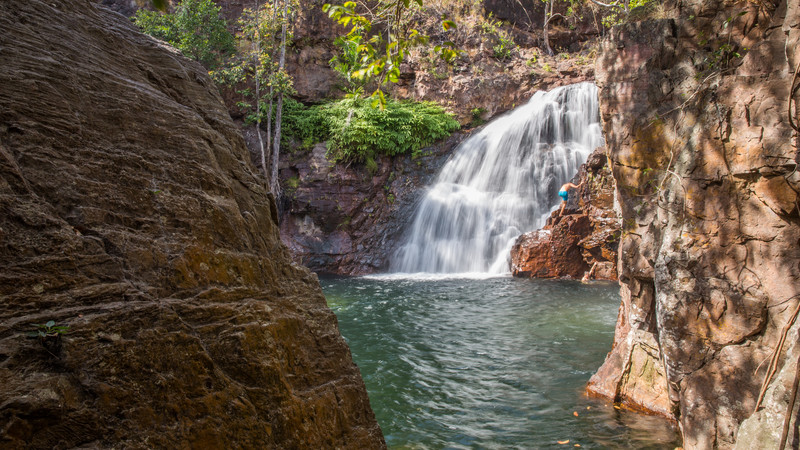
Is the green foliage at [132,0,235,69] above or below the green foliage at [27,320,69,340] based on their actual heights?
above

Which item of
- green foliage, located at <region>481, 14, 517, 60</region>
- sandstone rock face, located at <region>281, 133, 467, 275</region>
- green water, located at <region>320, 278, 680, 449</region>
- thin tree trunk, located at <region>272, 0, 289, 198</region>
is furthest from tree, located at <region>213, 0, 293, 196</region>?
green foliage, located at <region>481, 14, 517, 60</region>

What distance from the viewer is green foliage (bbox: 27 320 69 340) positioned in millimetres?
1713

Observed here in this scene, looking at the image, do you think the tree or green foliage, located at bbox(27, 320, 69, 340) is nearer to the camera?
A: green foliage, located at bbox(27, 320, 69, 340)

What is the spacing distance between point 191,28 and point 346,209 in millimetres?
9378

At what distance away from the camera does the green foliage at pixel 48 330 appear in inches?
67.4

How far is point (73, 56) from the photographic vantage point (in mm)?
2635

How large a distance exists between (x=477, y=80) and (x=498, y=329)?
14711 mm

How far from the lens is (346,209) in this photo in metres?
19.3

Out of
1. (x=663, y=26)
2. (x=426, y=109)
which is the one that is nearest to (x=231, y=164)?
(x=663, y=26)

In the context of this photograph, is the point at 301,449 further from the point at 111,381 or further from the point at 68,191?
the point at 68,191

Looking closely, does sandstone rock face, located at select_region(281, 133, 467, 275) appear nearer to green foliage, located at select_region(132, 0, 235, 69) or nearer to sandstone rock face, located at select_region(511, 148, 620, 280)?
green foliage, located at select_region(132, 0, 235, 69)

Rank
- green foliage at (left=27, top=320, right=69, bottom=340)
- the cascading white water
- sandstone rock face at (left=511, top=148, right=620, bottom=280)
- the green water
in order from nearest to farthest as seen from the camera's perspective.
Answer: green foliage at (left=27, top=320, right=69, bottom=340), the green water, sandstone rock face at (left=511, top=148, right=620, bottom=280), the cascading white water

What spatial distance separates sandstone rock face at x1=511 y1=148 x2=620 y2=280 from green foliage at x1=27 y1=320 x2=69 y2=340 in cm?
1398

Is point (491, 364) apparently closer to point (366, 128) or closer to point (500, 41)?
point (366, 128)
